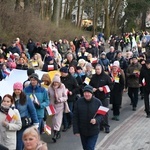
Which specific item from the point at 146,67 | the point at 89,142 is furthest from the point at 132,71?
the point at 89,142

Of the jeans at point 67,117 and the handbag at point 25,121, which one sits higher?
the handbag at point 25,121

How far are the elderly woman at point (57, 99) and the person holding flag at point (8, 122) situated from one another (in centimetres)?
254

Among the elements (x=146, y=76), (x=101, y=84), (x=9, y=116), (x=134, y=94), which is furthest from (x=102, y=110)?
(x=134, y=94)

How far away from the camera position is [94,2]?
4566 centimetres

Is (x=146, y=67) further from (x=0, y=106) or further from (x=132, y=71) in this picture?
(x=0, y=106)

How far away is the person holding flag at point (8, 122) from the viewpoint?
7223mm

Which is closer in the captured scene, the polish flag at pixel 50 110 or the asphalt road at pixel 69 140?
the asphalt road at pixel 69 140

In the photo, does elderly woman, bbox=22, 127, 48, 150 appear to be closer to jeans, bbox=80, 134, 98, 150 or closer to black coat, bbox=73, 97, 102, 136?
A: black coat, bbox=73, 97, 102, 136

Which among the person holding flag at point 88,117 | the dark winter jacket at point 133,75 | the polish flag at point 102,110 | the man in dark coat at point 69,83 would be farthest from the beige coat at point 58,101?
the dark winter jacket at point 133,75

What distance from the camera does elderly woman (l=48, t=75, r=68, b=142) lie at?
9.92m

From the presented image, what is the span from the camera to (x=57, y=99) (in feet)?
32.9

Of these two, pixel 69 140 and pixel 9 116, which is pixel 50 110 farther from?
pixel 9 116

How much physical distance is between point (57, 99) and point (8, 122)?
2.91 m

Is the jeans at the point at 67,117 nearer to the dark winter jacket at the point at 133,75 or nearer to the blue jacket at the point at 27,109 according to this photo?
the dark winter jacket at the point at 133,75
